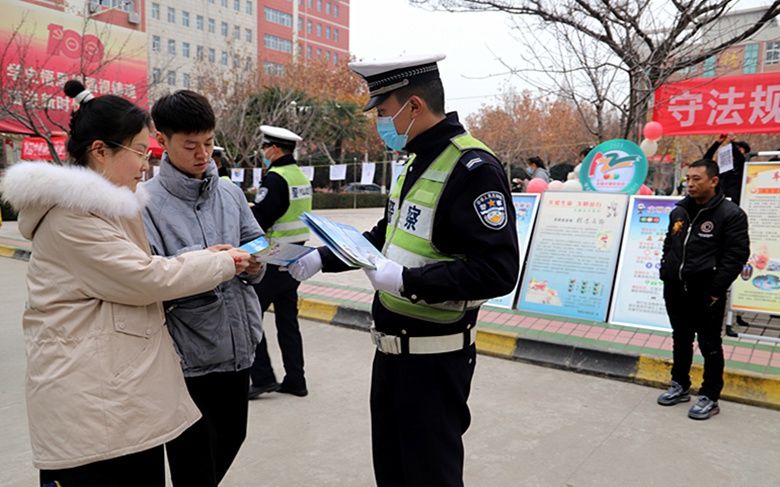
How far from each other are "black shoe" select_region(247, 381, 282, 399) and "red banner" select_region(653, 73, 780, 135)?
219 inches

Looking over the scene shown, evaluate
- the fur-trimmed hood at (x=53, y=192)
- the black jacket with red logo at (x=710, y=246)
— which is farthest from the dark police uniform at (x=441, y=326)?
the black jacket with red logo at (x=710, y=246)

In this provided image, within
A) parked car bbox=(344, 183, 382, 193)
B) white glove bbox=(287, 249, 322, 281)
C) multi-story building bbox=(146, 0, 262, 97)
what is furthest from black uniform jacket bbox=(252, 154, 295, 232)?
multi-story building bbox=(146, 0, 262, 97)

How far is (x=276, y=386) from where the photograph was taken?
408 centimetres

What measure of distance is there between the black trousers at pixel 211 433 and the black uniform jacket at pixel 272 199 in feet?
6.40

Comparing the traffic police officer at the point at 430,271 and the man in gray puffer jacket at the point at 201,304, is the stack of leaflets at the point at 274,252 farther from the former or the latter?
the traffic police officer at the point at 430,271

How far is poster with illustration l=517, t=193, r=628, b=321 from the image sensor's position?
5500 millimetres

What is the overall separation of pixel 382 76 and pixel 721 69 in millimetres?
7537

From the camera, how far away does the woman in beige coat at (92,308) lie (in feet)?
5.06

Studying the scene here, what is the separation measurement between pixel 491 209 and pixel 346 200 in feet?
85.3

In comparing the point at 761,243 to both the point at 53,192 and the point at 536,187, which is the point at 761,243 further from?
the point at 53,192

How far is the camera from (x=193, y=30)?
154 ft

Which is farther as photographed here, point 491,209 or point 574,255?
point 574,255

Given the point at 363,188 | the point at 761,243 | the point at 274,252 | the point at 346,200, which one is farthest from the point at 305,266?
the point at 363,188

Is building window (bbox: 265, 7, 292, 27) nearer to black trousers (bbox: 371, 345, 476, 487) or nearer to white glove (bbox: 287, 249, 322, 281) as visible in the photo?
white glove (bbox: 287, 249, 322, 281)
